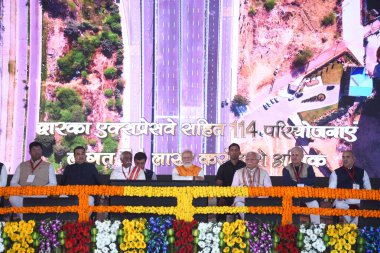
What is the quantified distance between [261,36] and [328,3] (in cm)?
114

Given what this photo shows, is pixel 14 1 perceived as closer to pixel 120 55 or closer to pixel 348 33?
pixel 120 55

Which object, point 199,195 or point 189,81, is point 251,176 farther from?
point 189,81

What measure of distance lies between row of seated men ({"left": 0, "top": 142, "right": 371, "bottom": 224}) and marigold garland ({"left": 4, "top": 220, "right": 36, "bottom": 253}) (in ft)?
4.07

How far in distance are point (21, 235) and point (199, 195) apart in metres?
1.79

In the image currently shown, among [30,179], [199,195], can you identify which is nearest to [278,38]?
[30,179]

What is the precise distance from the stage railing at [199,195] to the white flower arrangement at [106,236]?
0.52 feet

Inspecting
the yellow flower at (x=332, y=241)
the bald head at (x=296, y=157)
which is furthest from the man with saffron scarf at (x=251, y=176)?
the yellow flower at (x=332, y=241)

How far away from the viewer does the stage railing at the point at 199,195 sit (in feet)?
25.7

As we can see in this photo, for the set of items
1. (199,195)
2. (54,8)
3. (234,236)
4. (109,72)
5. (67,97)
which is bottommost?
(234,236)

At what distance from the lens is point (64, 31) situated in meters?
12.0

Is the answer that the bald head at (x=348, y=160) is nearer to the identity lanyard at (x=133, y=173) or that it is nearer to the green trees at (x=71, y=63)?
the identity lanyard at (x=133, y=173)

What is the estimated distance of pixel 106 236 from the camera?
7785 mm

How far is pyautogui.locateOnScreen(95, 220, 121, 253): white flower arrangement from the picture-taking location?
778 cm

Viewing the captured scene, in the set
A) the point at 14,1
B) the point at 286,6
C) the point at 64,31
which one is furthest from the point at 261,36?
the point at 14,1
